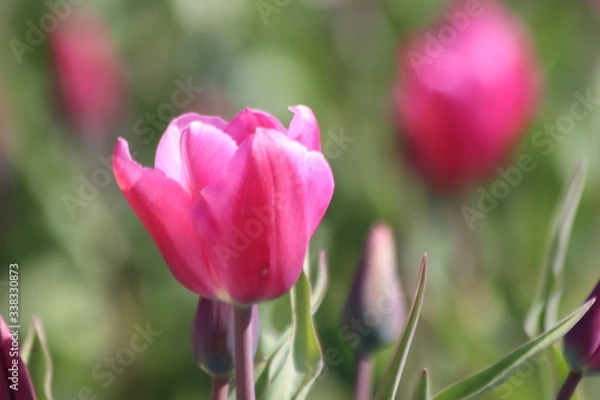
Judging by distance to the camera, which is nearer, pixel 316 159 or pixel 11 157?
pixel 316 159

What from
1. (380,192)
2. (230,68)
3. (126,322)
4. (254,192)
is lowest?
(126,322)

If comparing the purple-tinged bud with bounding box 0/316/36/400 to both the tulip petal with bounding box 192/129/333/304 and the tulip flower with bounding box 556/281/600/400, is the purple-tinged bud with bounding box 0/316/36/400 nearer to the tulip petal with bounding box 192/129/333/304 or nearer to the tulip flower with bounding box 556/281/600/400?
the tulip petal with bounding box 192/129/333/304

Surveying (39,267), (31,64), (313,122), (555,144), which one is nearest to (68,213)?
(39,267)

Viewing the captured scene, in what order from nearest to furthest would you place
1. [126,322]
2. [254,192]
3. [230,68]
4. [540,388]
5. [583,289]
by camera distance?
1. [254,192]
2. [540,388]
3. [583,289]
4. [126,322]
5. [230,68]

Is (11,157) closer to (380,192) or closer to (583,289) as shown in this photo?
(380,192)

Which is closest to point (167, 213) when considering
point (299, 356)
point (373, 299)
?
point (299, 356)

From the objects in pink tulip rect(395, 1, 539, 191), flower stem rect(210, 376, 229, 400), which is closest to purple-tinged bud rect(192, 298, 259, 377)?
flower stem rect(210, 376, 229, 400)

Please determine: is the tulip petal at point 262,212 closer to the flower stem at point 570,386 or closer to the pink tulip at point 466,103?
the flower stem at point 570,386
